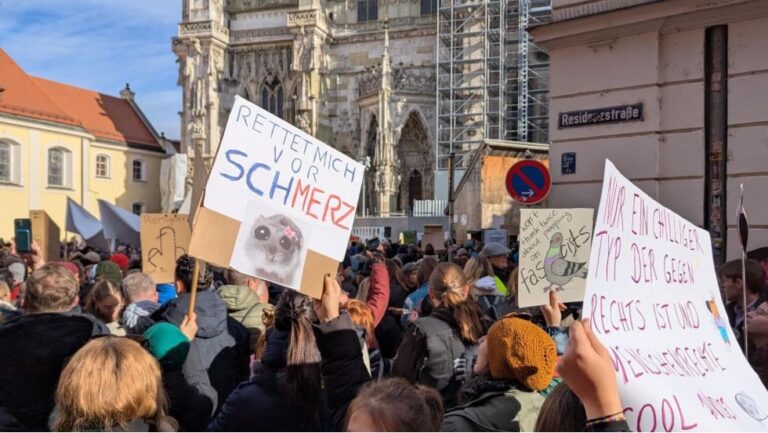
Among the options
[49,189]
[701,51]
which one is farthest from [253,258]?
[49,189]

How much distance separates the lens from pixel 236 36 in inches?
1610

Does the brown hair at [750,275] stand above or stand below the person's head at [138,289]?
above

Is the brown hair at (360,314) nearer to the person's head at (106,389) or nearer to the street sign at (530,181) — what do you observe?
the person's head at (106,389)

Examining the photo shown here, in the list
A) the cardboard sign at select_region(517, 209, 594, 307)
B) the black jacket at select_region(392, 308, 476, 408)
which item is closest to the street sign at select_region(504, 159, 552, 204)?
the cardboard sign at select_region(517, 209, 594, 307)

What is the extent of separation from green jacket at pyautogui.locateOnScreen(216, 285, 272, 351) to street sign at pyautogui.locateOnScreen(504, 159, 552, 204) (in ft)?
15.7

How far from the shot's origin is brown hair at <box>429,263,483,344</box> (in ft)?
14.1

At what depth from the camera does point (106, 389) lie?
2662 mm

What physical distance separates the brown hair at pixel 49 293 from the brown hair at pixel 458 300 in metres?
2.13

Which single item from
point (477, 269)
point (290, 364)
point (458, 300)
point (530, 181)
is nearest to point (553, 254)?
point (458, 300)

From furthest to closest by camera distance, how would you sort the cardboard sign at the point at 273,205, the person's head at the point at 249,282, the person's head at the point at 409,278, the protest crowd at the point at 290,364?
the person's head at the point at 409,278
the person's head at the point at 249,282
the cardboard sign at the point at 273,205
the protest crowd at the point at 290,364

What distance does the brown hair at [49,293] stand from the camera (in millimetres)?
3930

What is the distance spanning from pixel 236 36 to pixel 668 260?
132ft

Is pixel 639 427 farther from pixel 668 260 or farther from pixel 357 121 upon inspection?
pixel 357 121

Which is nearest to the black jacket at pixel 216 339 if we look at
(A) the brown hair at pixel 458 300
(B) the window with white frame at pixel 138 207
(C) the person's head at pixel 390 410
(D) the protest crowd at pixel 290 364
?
(D) the protest crowd at pixel 290 364
